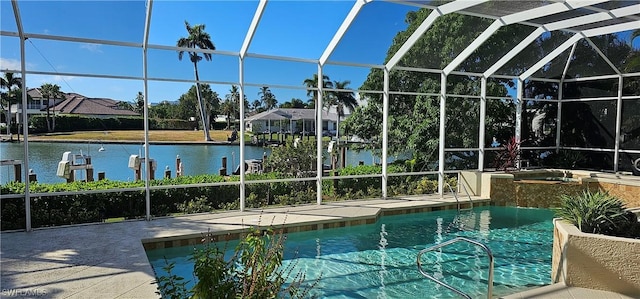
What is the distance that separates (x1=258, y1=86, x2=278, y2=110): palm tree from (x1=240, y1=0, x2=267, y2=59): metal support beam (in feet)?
12.7

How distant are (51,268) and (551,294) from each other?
5.32m

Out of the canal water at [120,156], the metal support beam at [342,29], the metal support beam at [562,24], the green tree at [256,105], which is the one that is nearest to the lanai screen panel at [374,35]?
the metal support beam at [342,29]

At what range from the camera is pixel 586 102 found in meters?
11.6

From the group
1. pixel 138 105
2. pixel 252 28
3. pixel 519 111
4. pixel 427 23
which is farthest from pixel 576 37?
pixel 138 105

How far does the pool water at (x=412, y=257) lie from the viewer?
4.94 m

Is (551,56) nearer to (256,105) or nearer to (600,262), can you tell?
(600,262)

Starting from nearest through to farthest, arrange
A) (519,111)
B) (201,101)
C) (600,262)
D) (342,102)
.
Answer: (600,262), (519,111), (342,102), (201,101)

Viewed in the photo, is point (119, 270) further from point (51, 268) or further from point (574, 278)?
point (574, 278)

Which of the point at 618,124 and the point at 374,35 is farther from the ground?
the point at 374,35

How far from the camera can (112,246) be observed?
5.52m

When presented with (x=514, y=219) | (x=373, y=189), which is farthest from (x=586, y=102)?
(x=373, y=189)

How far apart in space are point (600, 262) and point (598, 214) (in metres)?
0.61

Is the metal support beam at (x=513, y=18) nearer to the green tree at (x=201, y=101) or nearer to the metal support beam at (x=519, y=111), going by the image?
the metal support beam at (x=519, y=111)

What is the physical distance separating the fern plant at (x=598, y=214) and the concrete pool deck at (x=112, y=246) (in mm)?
781
